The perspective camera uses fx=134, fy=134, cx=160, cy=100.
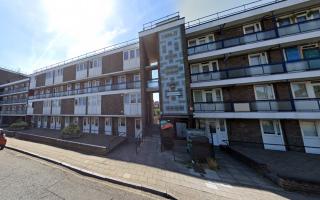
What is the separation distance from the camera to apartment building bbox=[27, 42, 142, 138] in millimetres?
17469

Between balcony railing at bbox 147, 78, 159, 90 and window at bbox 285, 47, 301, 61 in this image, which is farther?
balcony railing at bbox 147, 78, 159, 90

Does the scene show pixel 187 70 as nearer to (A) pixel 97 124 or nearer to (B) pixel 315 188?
(B) pixel 315 188

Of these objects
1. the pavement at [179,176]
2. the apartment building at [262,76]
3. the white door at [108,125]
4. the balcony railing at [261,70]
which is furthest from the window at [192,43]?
the white door at [108,125]

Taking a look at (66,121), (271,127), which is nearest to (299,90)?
(271,127)

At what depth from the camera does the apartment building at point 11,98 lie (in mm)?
31038

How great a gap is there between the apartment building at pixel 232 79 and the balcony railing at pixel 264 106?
0.06 m

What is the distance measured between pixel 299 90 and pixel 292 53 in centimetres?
334

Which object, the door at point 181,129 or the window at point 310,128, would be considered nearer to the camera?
the window at point 310,128

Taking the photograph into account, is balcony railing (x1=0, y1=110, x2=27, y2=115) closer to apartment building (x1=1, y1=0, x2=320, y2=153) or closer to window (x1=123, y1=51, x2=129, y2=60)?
apartment building (x1=1, y1=0, x2=320, y2=153)

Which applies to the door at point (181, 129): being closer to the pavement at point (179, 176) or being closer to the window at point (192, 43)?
the pavement at point (179, 176)

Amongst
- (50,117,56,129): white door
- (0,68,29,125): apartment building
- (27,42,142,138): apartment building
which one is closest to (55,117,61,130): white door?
(27,42,142,138): apartment building

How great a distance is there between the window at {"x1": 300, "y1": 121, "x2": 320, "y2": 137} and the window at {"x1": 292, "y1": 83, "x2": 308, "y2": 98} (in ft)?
7.25

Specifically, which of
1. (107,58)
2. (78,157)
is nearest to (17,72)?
(107,58)

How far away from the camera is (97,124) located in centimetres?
1994
